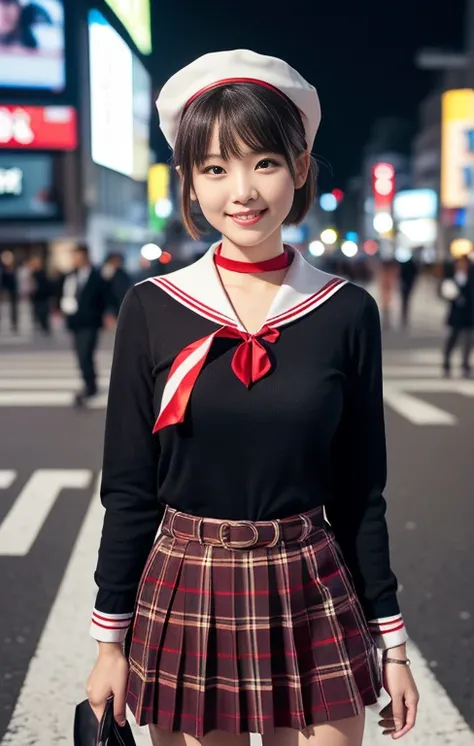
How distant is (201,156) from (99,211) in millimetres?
53832

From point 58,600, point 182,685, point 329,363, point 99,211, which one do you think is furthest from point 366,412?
point 99,211

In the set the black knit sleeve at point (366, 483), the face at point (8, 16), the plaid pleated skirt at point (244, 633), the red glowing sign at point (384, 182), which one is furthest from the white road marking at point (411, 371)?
the face at point (8, 16)

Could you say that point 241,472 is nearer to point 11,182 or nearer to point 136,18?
point 11,182

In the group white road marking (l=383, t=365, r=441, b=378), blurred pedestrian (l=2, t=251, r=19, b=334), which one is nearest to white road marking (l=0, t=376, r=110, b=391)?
white road marking (l=383, t=365, r=441, b=378)

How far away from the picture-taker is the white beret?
182 centimetres

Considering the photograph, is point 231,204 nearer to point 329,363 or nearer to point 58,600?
point 329,363

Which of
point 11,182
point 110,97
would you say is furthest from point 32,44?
point 110,97

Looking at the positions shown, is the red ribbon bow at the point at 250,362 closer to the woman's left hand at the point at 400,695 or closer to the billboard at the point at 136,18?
the woman's left hand at the point at 400,695

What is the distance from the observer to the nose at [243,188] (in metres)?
1.82

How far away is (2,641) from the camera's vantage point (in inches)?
163

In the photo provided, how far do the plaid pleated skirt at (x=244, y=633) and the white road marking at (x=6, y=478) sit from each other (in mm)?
5293

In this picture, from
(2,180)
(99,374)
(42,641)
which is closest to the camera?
(42,641)

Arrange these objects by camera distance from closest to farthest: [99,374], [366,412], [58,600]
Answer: [366,412]
[58,600]
[99,374]

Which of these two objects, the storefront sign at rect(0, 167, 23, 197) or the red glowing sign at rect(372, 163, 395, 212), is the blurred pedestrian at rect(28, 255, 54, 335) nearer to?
the red glowing sign at rect(372, 163, 395, 212)
